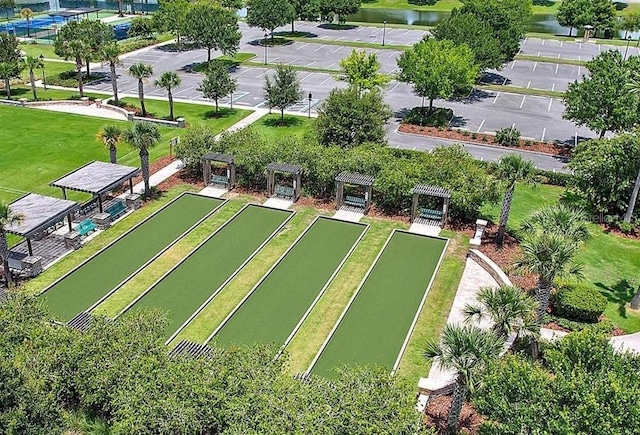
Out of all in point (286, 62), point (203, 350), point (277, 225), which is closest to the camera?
point (203, 350)

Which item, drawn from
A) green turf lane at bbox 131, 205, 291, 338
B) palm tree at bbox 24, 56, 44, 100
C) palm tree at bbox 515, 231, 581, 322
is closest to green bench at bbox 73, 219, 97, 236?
green turf lane at bbox 131, 205, 291, 338

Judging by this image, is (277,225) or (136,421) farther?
(277,225)

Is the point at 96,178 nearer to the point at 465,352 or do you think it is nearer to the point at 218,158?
the point at 218,158

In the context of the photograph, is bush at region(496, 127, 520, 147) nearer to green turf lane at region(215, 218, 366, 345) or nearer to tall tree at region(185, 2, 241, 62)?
green turf lane at region(215, 218, 366, 345)

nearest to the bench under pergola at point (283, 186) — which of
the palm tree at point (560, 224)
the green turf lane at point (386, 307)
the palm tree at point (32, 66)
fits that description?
the green turf lane at point (386, 307)

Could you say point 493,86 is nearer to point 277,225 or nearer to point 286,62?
point 286,62

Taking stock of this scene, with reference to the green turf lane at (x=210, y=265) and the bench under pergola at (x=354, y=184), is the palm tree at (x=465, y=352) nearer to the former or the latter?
the green turf lane at (x=210, y=265)

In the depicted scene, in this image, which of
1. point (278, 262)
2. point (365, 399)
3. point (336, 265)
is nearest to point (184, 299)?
point (278, 262)
